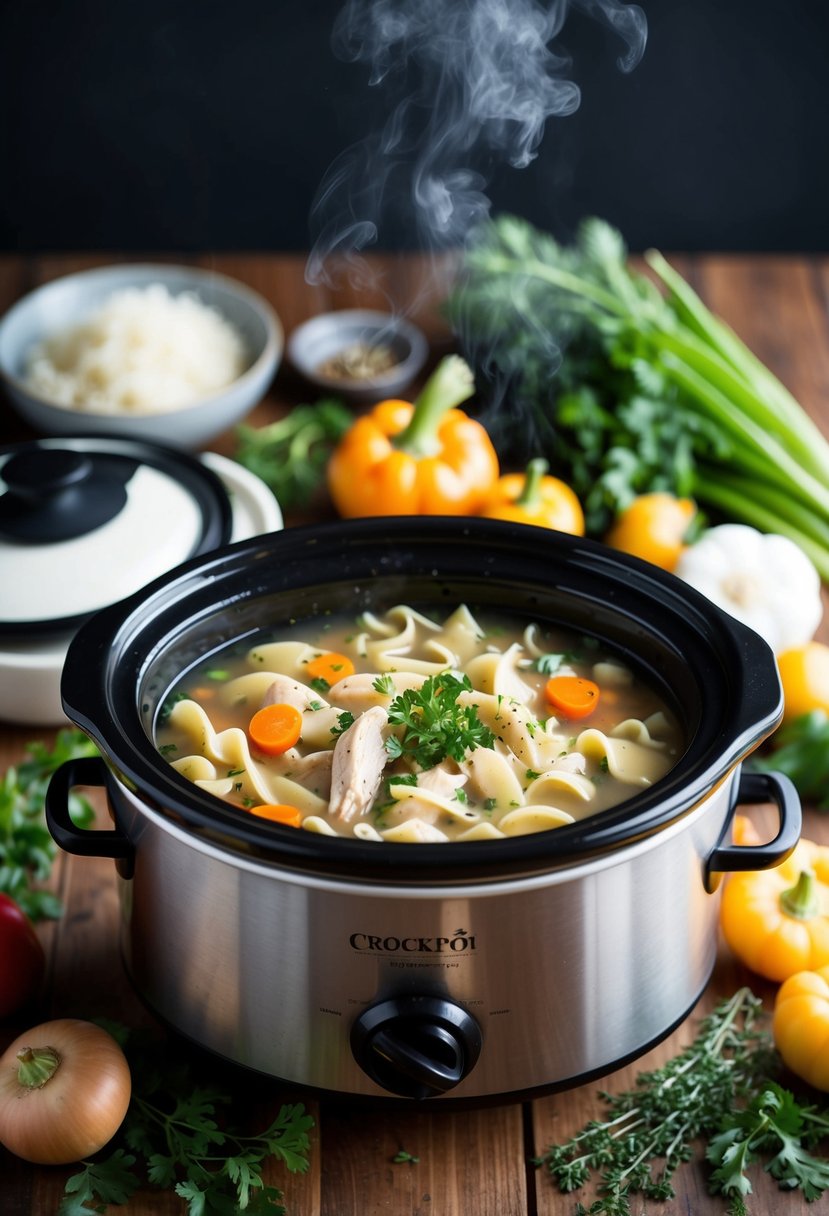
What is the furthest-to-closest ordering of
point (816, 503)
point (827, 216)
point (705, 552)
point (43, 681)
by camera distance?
point (827, 216), point (816, 503), point (705, 552), point (43, 681)

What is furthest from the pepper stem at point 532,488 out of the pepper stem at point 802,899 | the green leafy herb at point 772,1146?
the green leafy herb at point 772,1146

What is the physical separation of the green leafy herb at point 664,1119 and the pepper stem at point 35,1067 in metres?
0.83

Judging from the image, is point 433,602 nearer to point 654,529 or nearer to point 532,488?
point 532,488

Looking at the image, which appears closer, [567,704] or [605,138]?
[567,704]

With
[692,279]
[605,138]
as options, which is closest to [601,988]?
[692,279]

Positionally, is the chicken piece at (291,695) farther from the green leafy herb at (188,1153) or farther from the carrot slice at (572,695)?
the green leafy herb at (188,1153)

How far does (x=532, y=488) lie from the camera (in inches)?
148

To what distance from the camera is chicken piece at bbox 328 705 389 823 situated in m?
2.39

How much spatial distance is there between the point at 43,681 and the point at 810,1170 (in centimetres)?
195

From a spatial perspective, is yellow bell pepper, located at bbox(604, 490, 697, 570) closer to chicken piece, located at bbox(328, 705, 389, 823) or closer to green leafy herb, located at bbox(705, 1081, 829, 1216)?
chicken piece, located at bbox(328, 705, 389, 823)

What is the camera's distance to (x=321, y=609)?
294 cm

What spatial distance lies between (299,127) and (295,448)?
8.26 ft

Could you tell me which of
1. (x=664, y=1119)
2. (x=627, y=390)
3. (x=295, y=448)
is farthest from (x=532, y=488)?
(x=664, y=1119)

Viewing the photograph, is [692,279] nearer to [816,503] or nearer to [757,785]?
[816,503]
